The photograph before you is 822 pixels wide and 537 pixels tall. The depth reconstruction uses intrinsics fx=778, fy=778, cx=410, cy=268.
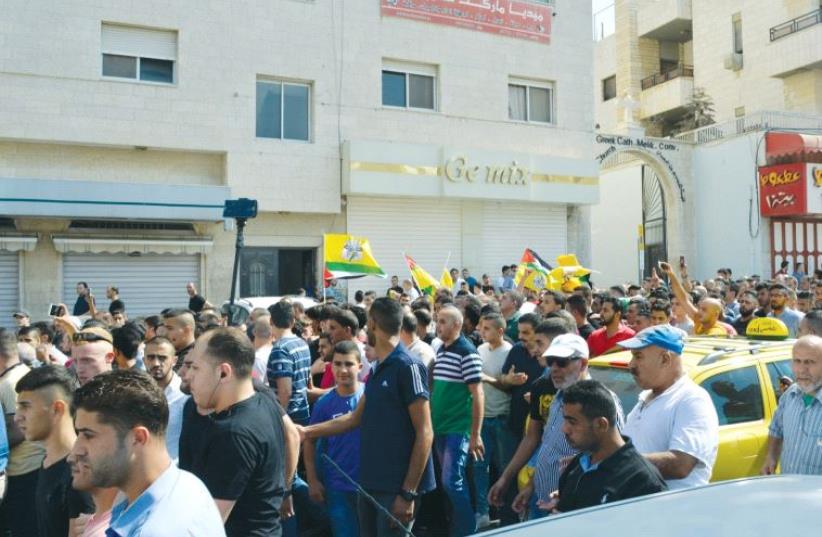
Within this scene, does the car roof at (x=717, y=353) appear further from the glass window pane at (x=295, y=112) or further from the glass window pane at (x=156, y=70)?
the glass window pane at (x=156, y=70)

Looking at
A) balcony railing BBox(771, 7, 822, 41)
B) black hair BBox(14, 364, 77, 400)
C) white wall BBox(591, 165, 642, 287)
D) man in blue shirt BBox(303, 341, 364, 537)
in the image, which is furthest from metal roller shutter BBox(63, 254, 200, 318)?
balcony railing BBox(771, 7, 822, 41)

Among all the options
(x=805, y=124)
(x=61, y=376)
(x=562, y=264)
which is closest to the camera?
(x=61, y=376)

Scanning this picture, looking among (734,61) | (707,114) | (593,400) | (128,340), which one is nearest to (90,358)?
(128,340)

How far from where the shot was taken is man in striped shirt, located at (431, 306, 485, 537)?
234 inches

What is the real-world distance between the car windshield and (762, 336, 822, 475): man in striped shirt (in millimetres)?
1042

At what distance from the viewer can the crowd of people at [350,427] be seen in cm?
256

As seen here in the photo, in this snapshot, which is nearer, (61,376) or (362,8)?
(61,376)

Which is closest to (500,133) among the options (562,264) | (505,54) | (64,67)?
(505,54)

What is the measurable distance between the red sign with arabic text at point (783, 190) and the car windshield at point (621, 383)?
2113 centimetres

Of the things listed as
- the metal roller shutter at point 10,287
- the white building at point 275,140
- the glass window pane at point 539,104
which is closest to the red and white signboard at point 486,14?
the white building at point 275,140

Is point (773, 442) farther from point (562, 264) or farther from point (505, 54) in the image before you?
point (505, 54)

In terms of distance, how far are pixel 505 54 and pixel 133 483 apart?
2018 centimetres

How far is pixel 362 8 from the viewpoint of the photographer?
1931 cm

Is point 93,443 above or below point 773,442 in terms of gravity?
above
